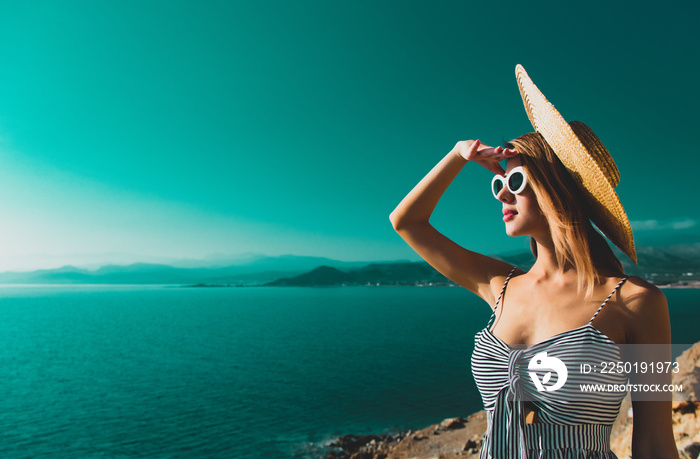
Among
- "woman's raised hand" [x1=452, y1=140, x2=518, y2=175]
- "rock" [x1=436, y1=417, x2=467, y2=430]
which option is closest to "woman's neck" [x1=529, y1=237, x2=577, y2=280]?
"woman's raised hand" [x1=452, y1=140, x2=518, y2=175]

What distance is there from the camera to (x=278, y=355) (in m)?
51.7

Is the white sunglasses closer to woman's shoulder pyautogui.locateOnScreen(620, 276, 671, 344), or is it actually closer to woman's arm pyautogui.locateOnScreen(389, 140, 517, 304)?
woman's arm pyautogui.locateOnScreen(389, 140, 517, 304)

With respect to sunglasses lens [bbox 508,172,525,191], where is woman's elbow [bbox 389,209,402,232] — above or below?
below

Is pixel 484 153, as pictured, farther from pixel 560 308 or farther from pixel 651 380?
pixel 651 380

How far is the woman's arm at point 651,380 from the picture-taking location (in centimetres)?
170

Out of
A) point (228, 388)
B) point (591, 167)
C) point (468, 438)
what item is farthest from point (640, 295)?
point (228, 388)

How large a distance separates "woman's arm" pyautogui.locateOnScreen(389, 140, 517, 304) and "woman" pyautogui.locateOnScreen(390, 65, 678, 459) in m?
0.03

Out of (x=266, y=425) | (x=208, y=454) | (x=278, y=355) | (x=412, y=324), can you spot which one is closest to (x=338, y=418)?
(x=266, y=425)

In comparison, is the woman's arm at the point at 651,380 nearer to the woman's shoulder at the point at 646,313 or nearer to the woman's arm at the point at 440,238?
the woman's shoulder at the point at 646,313

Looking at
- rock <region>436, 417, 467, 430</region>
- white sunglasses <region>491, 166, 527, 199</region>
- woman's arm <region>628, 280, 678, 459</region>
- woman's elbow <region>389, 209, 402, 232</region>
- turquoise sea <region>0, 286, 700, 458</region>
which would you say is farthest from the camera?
turquoise sea <region>0, 286, 700, 458</region>

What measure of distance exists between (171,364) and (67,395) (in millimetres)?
12670

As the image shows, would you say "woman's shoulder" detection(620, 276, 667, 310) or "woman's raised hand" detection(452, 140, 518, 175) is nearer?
"woman's shoulder" detection(620, 276, 667, 310)

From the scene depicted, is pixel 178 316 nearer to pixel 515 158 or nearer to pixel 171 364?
pixel 171 364

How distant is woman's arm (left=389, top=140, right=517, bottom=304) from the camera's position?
2373 mm
